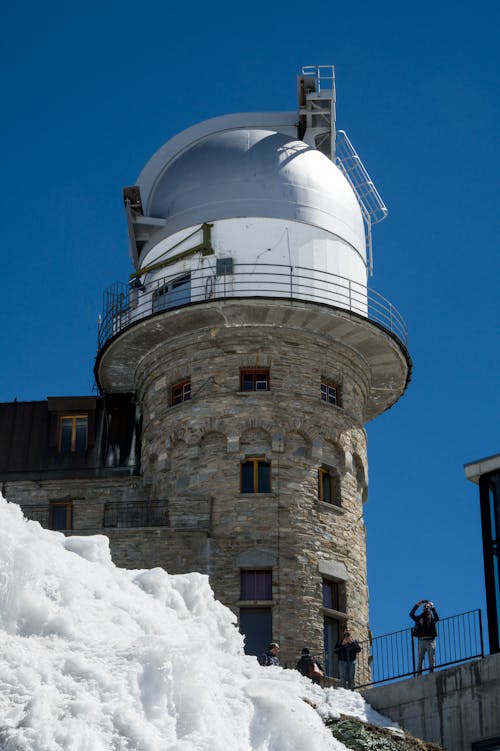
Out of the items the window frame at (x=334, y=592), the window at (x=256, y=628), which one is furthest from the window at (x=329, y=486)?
the window at (x=256, y=628)

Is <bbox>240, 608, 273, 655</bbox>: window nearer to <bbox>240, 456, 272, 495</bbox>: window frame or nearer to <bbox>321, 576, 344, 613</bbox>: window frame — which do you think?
<bbox>321, 576, 344, 613</bbox>: window frame

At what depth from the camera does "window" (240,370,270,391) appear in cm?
4631

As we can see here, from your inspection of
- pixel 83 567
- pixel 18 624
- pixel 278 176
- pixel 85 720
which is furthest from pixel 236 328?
pixel 85 720

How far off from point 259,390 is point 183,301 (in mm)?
3773

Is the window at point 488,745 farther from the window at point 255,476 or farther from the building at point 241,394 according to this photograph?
the window at point 255,476

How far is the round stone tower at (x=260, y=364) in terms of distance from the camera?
4356 cm

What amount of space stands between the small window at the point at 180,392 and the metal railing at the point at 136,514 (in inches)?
128

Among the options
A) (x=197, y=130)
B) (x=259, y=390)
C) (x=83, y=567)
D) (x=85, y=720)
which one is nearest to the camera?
(x=85, y=720)

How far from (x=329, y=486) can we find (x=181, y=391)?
5273 millimetres

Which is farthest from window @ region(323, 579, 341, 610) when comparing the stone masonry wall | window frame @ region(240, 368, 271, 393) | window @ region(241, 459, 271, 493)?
window frame @ region(240, 368, 271, 393)

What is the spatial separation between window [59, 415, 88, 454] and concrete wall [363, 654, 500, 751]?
1707cm

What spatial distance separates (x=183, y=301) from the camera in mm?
47562

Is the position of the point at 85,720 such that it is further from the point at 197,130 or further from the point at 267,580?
the point at 197,130

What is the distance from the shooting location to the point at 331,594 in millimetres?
43938
